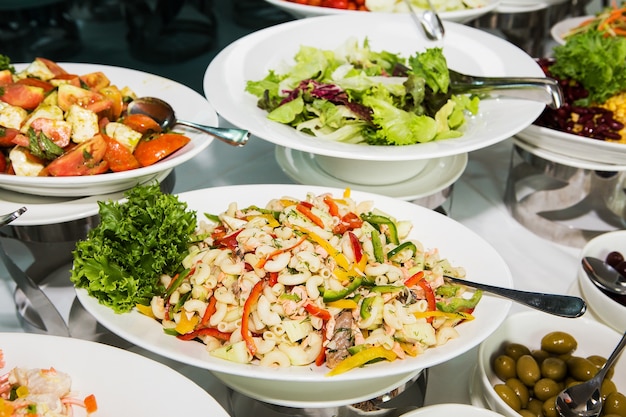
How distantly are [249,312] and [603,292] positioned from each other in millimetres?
770

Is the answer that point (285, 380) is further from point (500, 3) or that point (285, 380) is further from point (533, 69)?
point (500, 3)

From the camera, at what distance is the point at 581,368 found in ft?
3.78

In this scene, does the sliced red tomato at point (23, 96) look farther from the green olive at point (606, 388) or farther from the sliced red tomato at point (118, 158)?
the green olive at point (606, 388)

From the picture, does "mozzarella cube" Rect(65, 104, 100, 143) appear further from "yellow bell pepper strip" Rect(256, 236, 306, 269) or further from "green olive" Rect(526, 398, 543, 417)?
"green olive" Rect(526, 398, 543, 417)

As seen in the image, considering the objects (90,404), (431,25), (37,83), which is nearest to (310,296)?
(90,404)

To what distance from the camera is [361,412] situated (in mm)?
1025

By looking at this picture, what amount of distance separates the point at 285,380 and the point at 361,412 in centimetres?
17

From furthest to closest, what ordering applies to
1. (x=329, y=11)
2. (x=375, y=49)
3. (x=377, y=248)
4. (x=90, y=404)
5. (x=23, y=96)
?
(x=329, y=11), (x=375, y=49), (x=23, y=96), (x=377, y=248), (x=90, y=404)

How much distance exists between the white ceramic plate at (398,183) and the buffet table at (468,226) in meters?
0.07

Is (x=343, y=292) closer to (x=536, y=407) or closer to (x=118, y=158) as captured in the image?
(x=536, y=407)

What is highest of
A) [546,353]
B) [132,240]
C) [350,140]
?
[132,240]

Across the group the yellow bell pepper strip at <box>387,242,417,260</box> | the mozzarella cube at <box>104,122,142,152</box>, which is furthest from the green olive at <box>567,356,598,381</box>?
the mozzarella cube at <box>104,122,142,152</box>

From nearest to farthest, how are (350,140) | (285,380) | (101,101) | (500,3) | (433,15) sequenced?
1. (285,380)
2. (101,101)
3. (350,140)
4. (433,15)
5. (500,3)

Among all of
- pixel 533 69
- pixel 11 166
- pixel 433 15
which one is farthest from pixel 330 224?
pixel 433 15
